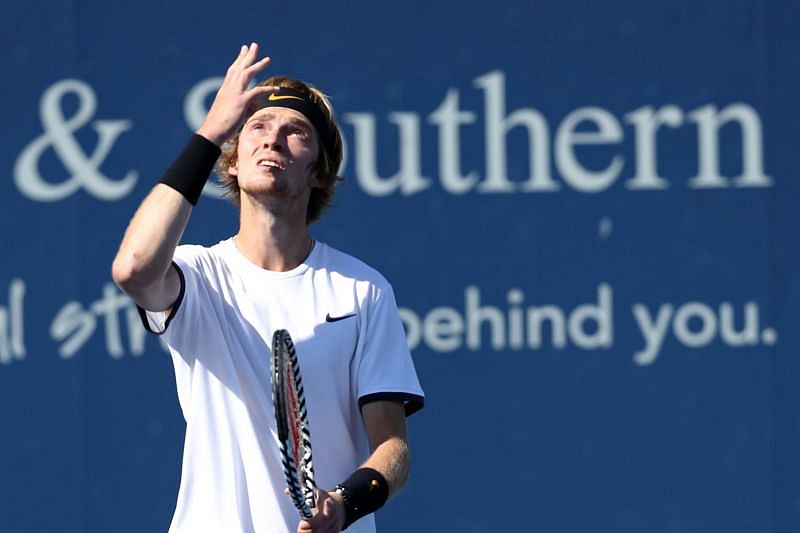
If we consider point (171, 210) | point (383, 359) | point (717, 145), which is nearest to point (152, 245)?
point (171, 210)

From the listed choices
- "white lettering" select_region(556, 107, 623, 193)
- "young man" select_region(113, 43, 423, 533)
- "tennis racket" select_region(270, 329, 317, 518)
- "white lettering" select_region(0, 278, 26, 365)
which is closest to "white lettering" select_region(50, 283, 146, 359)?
"white lettering" select_region(0, 278, 26, 365)

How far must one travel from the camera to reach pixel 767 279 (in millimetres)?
4680

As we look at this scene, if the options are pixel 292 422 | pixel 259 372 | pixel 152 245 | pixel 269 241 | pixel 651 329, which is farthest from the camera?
pixel 651 329

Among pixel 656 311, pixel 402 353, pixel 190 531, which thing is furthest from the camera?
pixel 656 311

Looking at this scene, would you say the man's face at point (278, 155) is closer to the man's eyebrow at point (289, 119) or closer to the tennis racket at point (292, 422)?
the man's eyebrow at point (289, 119)

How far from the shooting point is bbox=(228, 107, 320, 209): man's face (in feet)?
9.14

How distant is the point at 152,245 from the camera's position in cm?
248

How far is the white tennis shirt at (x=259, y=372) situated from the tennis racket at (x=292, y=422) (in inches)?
3.4

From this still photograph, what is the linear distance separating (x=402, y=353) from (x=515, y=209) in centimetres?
191

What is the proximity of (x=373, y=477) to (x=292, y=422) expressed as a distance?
21 cm

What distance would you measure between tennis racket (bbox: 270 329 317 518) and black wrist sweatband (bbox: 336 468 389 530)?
72 millimetres

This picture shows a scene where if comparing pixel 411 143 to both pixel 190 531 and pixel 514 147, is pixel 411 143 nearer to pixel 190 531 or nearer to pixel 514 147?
pixel 514 147

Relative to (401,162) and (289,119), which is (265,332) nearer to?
(289,119)

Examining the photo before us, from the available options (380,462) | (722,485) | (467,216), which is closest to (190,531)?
(380,462)
